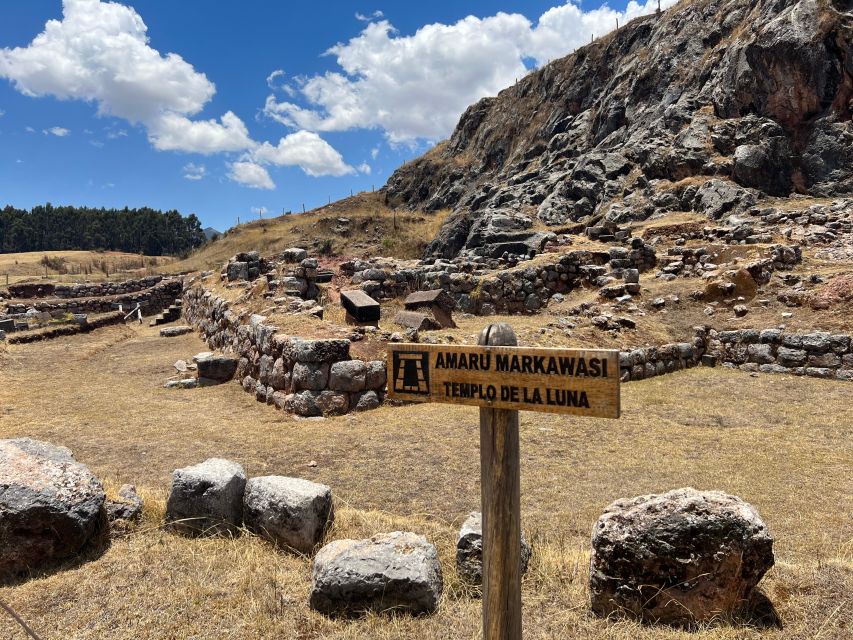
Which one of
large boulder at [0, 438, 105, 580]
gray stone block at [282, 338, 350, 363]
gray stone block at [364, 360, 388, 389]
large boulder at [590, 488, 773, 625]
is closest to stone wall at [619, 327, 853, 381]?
gray stone block at [364, 360, 388, 389]

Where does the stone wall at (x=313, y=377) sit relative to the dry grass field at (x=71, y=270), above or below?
below

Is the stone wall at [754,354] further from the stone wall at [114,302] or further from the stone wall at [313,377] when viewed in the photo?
the stone wall at [114,302]

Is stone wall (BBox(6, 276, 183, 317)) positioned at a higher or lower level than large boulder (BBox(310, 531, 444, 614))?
higher

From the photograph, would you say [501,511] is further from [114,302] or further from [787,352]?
[114,302]

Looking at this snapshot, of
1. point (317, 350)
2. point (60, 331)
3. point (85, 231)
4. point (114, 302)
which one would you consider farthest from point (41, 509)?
point (85, 231)

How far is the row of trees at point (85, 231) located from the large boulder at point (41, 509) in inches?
4048

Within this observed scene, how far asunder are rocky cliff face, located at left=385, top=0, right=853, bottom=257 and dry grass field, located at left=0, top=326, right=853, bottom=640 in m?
Answer: 20.6

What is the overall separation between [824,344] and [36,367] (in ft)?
71.0

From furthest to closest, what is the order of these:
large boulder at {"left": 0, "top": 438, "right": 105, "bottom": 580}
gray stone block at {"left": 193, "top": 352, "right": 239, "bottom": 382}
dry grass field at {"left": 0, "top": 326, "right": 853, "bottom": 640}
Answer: gray stone block at {"left": 193, "top": 352, "right": 239, "bottom": 382} < large boulder at {"left": 0, "top": 438, "right": 105, "bottom": 580} < dry grass field at {"left": 0, "top": 326, "right": 853, "bottom": 640}

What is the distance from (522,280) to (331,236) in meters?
35.0

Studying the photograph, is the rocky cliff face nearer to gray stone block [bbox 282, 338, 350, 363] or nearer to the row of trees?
gray stone block [bbox 282, 338, 350, 363]

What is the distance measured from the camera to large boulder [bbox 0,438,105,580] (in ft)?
14.2

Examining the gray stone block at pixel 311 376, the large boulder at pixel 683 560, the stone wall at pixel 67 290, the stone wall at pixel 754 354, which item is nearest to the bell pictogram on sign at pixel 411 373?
the large boulder at pixel 683 560

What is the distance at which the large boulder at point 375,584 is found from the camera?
12.7 feet
